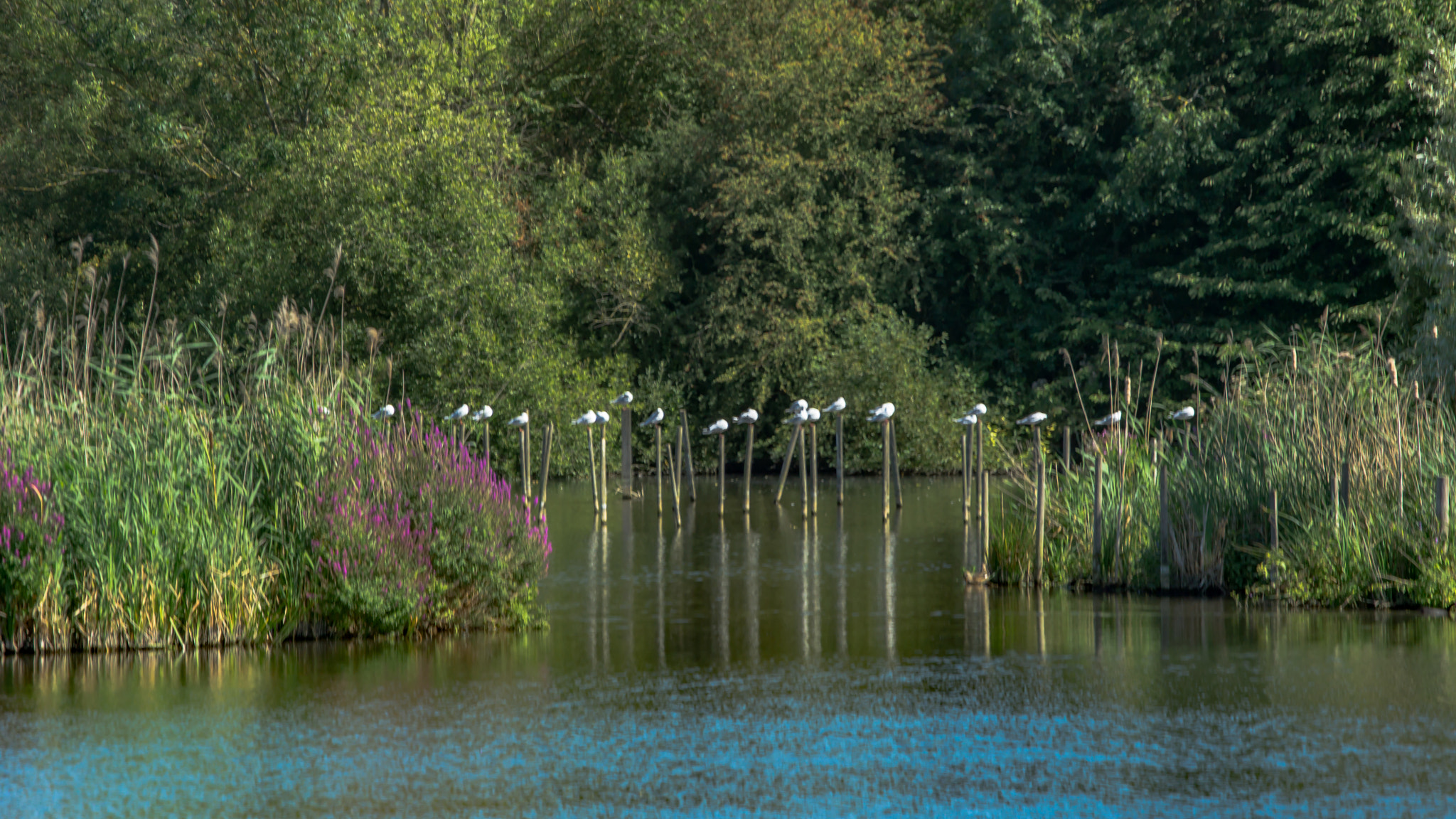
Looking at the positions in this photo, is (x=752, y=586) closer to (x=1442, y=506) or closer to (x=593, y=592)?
(x=593, y=592)

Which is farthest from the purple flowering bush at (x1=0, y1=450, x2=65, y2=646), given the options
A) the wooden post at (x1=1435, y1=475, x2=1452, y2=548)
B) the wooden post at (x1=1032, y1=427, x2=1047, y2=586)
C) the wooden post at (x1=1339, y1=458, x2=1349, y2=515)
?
the wooden post at (x1=1435, y1=475, x2=1452, y2=548)

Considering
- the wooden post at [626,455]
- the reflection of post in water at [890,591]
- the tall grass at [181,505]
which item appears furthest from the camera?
the wooden post at [626,455]

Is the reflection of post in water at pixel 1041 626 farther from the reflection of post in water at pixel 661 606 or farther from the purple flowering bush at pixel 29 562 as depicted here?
the purple flowering bush at pixel 29 562

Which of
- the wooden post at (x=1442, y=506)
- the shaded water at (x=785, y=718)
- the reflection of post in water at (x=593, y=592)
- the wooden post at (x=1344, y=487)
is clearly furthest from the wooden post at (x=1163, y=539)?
the reflection of post in water at (x=593, y=592)

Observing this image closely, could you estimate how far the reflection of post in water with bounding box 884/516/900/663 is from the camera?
13.5 m

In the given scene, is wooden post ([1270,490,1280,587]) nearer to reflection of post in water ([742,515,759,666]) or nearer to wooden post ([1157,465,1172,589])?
wooden post ([1157,465,1172,589])

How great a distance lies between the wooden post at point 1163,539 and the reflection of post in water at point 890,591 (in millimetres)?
2499

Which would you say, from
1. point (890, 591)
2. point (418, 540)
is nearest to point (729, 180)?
point (890, 591)

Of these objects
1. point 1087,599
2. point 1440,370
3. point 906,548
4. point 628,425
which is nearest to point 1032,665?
point 1087,599

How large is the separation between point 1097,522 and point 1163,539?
655 millimetres

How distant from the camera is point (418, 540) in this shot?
44.6 feet

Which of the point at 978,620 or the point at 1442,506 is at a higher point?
the point at 1442,506

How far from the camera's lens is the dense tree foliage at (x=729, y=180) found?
34.5 m

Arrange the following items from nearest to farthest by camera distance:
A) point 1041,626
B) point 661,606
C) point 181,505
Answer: point 181,505 < point 1041,626 < point 661,606
